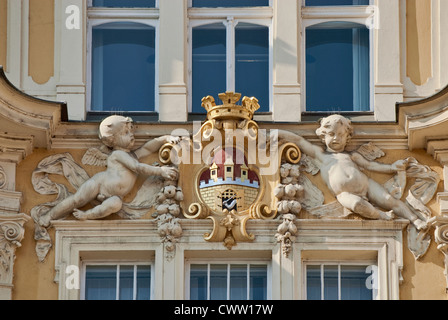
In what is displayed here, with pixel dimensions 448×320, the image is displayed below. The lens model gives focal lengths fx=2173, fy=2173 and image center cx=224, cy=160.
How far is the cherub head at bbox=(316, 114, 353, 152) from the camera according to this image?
78.7 ft

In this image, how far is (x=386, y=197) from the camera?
23812 millimetres

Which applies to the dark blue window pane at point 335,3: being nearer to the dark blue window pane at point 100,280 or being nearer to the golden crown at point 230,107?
the golden crown at point 230,107

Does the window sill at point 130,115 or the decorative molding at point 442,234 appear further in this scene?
the window sill at point 130,115

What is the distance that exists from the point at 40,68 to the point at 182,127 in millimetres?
1794

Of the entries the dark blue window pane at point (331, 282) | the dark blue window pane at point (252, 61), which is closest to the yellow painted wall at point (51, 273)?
the dark blue window pane at point (331, 282)

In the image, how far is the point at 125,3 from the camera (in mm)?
25078

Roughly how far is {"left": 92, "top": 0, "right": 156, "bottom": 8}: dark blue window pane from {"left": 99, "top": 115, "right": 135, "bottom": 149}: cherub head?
5.35 feet

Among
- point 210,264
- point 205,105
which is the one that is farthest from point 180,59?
point 210,264

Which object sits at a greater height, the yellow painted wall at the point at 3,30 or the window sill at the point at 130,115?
the yellow painted wall at the point at 3,30

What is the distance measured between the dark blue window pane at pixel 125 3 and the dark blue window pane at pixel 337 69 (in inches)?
73.2

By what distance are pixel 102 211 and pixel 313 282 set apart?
7.98 feet

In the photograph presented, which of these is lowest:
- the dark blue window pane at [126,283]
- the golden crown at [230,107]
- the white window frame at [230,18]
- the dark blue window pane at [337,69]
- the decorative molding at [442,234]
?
the dark blue window pane at [126,283]

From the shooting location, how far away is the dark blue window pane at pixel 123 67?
24.7 metres

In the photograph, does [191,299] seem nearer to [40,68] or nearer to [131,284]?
[131,284]
